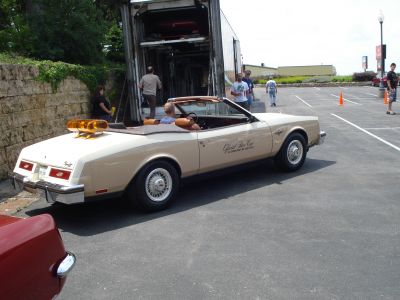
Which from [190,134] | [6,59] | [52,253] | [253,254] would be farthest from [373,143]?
[52,253]

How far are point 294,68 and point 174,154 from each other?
80.5 m

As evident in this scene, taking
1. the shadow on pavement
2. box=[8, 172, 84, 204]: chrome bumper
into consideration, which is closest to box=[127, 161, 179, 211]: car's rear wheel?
the shadow on pavement

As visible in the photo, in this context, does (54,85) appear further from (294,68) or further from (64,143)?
(294,68)

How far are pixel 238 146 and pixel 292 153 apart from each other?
120 centimetres

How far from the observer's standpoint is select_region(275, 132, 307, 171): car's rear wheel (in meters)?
6.89

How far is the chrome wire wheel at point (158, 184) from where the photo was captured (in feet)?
17.3

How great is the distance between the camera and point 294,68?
82.7 metres

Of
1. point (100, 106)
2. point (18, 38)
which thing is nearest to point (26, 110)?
point (100, 106)

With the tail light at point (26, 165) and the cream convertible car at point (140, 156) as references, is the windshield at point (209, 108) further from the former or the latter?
the tail light at point (26, 165)

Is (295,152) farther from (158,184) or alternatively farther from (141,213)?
(141,213)

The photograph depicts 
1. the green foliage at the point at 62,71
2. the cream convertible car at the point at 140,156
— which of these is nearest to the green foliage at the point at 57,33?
the green foliage at the point at 62,71

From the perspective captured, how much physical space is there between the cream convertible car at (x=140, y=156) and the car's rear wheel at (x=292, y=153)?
0.18 feet

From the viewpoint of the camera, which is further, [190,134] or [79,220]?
[190,134]

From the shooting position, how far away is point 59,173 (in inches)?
192
